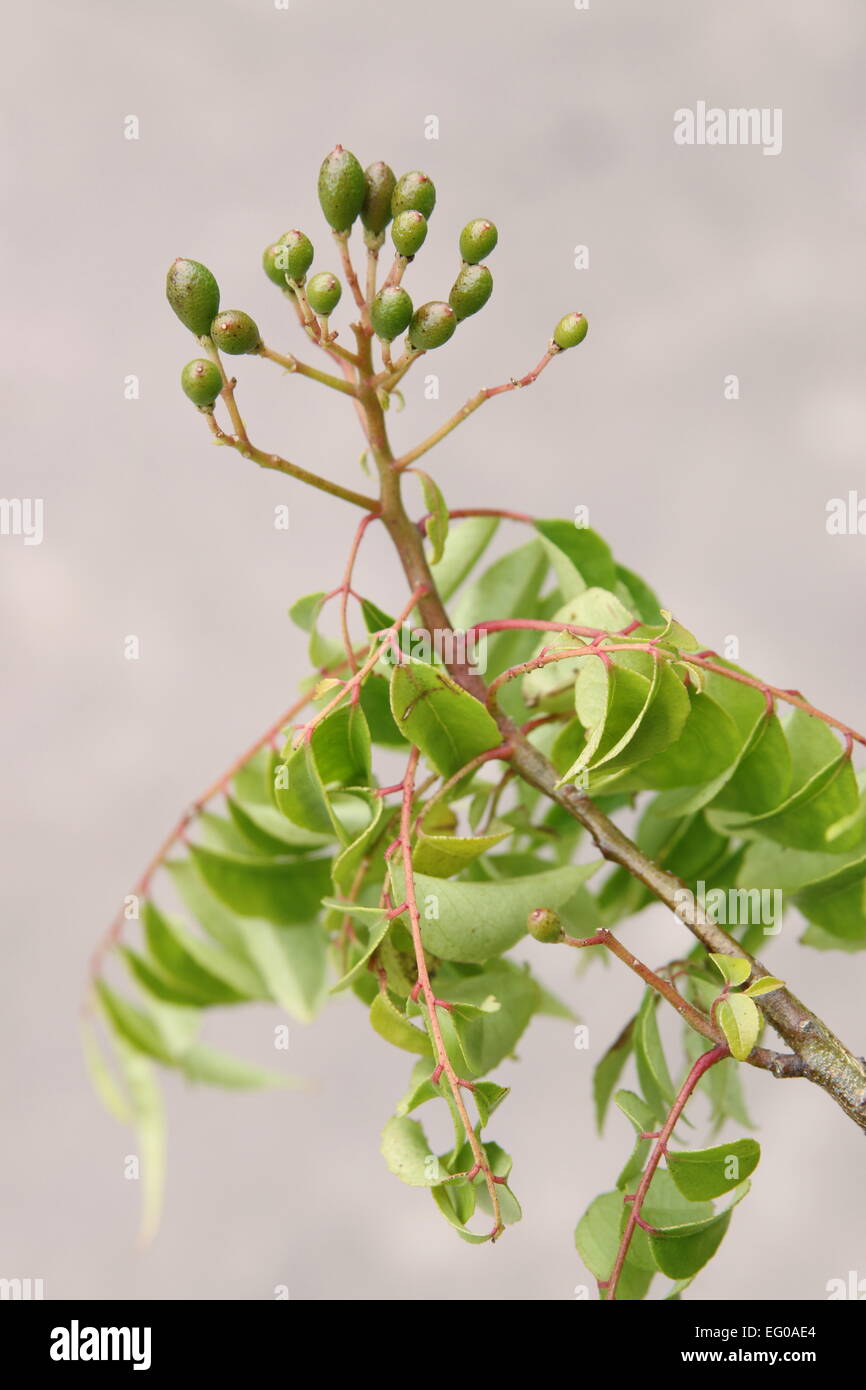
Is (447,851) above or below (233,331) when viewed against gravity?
below

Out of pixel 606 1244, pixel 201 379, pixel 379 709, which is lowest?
pixel 606 1244

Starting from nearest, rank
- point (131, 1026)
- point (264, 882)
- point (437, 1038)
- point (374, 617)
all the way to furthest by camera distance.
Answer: point (437, 1038) → point (374, 617) → point (264, 882) → point (131, 1026)

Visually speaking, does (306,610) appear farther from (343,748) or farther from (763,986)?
(763,986)

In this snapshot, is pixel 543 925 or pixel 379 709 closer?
pixel 543 925

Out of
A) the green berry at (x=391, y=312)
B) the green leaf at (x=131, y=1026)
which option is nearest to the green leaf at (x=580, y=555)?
the green berry at (x=391, y=312)

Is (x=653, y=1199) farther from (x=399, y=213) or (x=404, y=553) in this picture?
(x=399, y=213)

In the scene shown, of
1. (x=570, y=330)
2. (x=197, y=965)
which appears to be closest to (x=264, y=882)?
(x=197, y=965)

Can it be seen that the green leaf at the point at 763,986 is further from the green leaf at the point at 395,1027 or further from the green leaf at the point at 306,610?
the green leaf at the point at 306,610

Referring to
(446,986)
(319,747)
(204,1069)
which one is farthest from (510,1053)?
(204,1069)

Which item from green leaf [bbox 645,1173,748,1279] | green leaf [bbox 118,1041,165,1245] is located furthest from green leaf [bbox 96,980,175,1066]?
green leaf [bbox 645,1173,748,1279]
